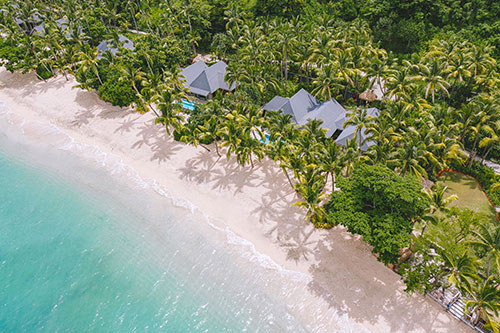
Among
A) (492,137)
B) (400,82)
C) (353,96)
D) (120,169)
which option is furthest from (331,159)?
(120,169)

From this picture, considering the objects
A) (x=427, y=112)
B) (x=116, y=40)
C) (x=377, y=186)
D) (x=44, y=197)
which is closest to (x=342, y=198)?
(x=377, y=186)

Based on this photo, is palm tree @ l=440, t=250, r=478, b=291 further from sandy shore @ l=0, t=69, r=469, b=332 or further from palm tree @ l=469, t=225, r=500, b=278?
sandy shore @ l=0, t=69, r=469, b=332

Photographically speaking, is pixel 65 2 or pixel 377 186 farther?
pixel 65 2

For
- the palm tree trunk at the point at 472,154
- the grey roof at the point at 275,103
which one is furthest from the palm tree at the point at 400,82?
the grey roof at the point at 275,103

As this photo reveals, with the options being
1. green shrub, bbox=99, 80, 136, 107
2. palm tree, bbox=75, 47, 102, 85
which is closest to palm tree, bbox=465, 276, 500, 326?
green shrub, bbox=99, 80, 136, 107

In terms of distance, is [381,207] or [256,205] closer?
[381,207]

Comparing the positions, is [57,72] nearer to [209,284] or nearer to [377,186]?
[209,284]

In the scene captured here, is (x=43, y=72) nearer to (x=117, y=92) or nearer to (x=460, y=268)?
(x=117, y=92)
